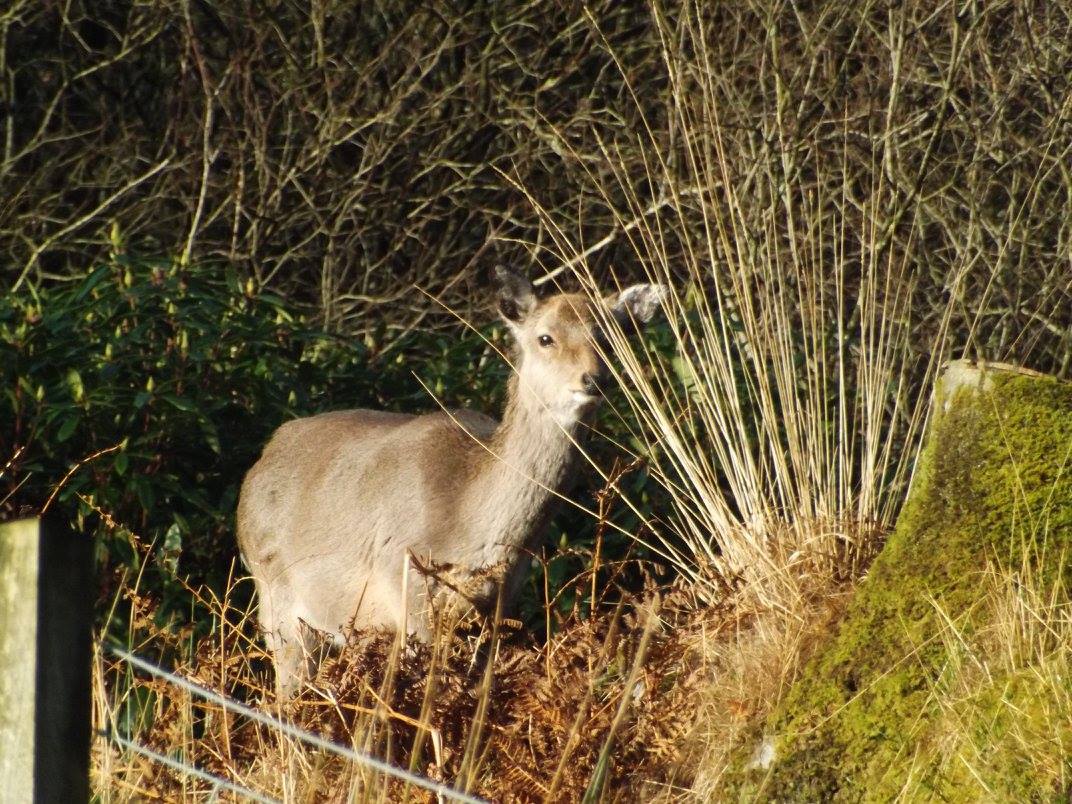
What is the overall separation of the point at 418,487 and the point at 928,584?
2.71m

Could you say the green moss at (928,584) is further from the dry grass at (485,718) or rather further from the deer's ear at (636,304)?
the deer's ear at (636,304)

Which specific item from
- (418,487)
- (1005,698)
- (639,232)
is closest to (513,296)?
(418,487)

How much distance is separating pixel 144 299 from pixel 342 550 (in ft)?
5.51

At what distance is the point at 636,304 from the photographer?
679 centimetres

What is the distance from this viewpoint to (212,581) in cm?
727

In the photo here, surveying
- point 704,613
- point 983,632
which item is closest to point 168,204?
point 704,613

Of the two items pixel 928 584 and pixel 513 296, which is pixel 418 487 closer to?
pixel 513 296

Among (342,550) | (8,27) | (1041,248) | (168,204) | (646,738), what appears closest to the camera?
(646,738)

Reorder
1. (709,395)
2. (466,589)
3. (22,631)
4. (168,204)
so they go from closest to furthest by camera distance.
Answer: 1. (22,631)
2. (466,589)
3. (709,395)
4. (168,204)

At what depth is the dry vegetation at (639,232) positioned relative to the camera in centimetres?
453

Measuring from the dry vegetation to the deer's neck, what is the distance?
44 centimetres

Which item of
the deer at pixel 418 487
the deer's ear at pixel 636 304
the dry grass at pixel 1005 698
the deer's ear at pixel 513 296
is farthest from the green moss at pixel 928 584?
the deer's ear at pixel 513 296

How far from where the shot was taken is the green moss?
12.8 ft

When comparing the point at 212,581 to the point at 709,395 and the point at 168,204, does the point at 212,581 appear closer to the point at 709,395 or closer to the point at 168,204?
the point at 709,395
